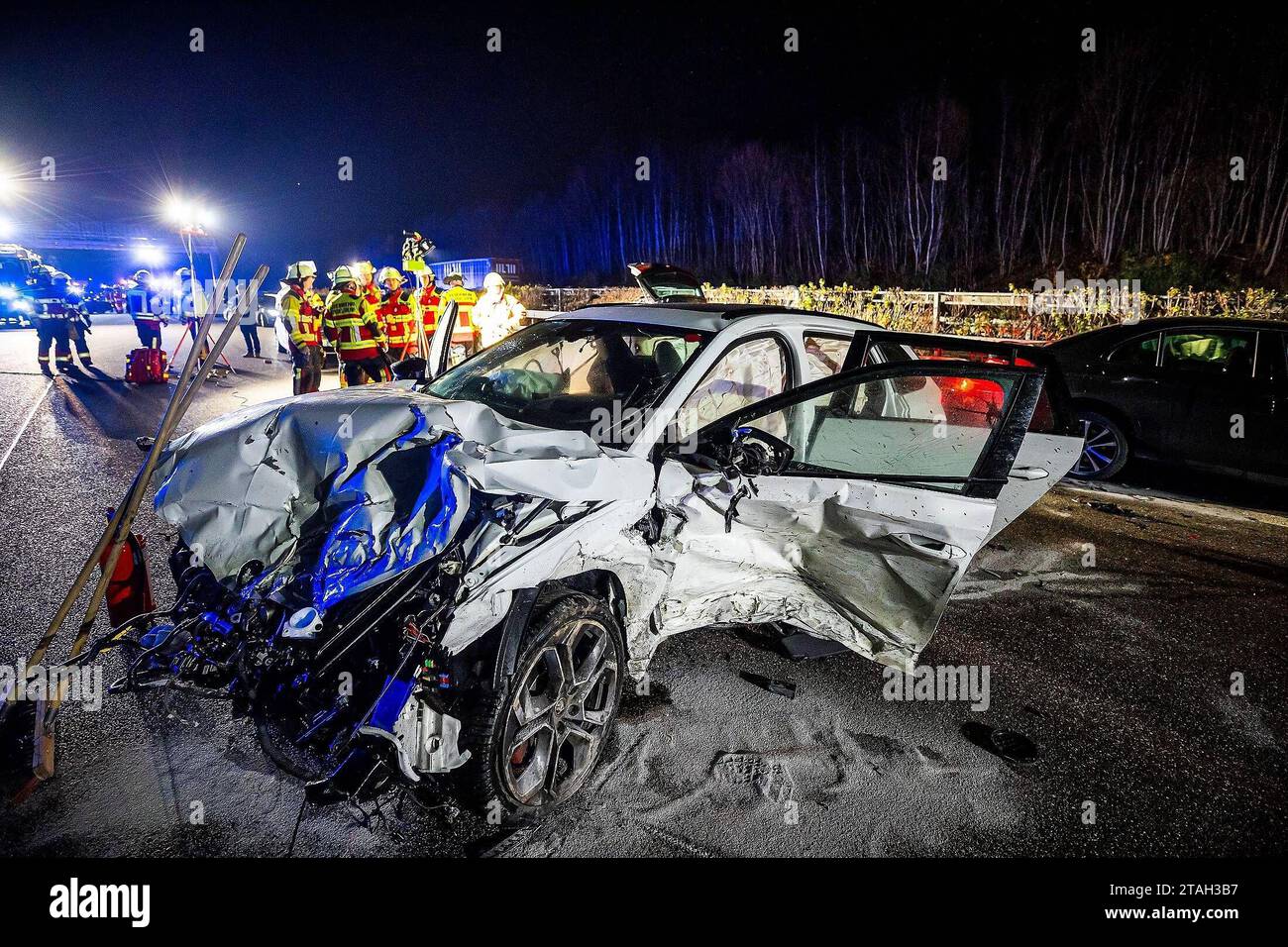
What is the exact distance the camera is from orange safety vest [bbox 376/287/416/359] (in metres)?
8.16

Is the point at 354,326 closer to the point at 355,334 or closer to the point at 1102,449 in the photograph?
the point at 355,334

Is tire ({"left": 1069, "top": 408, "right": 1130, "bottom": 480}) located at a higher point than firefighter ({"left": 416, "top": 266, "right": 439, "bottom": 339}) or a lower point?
lower

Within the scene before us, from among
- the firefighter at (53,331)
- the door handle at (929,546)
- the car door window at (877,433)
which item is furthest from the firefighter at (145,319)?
the door handle at (929,546)

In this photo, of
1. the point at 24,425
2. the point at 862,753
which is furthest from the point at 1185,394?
the point at 24,425

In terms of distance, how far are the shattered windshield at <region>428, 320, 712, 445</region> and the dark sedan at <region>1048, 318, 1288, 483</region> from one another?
5.10 metres

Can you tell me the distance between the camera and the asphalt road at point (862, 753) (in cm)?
226

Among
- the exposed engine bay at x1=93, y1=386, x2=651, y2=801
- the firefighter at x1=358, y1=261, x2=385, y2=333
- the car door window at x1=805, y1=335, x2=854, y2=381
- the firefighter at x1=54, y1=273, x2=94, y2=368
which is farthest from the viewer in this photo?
the firefighter at x1=54, y1=273, x2=94, y2=368

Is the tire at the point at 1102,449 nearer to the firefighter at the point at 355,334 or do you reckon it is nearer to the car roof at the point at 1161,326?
the car roof at the point at 1161,326

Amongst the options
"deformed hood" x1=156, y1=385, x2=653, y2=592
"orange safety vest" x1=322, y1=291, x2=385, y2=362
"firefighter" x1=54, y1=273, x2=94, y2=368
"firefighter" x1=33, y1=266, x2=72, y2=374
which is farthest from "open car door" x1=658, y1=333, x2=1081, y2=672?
"firefighter" x1=54, y1=273, x2=94, y2=368

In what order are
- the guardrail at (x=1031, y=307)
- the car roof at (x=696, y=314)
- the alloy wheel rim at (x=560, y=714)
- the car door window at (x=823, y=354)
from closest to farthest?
the alloy wheel rim at (x=560, y=714)
the car roof at (x=696, y=314)
the car door window at (x=823, y=354)
the guardrail at (x=1031, y=307)

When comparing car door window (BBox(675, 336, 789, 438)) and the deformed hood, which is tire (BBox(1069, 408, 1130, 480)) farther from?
the deformed hood

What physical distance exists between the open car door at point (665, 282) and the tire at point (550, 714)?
13.6 feet

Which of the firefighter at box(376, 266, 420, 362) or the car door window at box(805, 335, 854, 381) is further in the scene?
the firefighter at box(376, 266, 420, 362)
